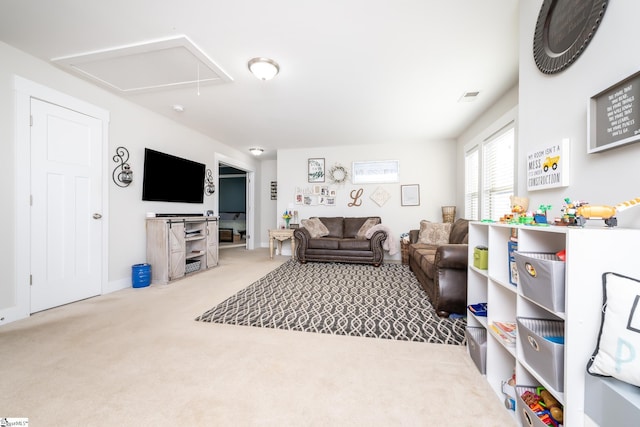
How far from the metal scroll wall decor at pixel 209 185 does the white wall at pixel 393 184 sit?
4.86 feet

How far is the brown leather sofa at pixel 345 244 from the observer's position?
434cm

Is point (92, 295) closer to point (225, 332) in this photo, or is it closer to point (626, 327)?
point (225, 332)

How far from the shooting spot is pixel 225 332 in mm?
1971

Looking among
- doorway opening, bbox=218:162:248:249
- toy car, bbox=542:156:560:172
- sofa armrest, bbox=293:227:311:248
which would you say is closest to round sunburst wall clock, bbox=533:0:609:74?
toy car, bbox=542:156:560:172

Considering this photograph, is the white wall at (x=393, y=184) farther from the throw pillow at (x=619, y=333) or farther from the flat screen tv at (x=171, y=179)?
the throw pillow at (x=619, y=333)

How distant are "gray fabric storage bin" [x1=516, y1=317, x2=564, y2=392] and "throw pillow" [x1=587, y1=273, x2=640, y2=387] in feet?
0.37

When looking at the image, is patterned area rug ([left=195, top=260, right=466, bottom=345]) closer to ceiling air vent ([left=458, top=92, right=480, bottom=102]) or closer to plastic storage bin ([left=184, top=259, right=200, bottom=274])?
plastic storage bin ([left=184, top=259, right=200, bottom=274])

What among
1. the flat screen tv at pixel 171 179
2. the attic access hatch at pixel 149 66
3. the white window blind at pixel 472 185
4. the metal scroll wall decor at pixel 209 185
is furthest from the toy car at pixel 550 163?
the metal scroll wall decor at pixel 209 185

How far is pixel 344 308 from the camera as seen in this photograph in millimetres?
2443

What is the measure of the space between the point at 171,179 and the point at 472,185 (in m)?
4.93

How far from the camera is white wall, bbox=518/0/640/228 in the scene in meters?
0.95

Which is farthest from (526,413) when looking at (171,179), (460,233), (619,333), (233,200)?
(233,200)

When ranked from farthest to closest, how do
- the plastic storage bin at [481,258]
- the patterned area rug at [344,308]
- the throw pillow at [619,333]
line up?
the patterned area rug at [344,308]
the plastic storage bin at [481,258]
the throw pillow at [619,333]

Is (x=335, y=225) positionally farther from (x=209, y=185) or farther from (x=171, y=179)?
(x=171, y=179)
